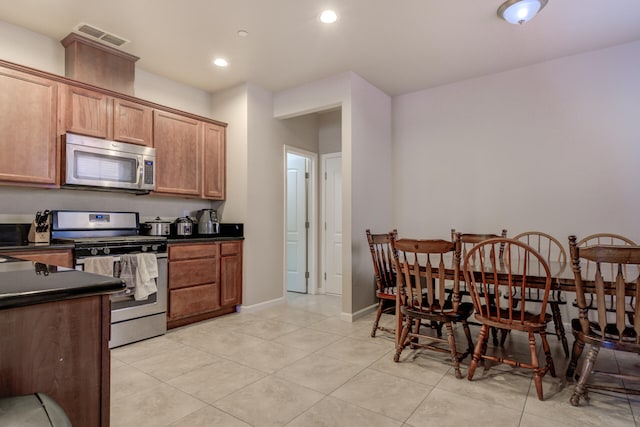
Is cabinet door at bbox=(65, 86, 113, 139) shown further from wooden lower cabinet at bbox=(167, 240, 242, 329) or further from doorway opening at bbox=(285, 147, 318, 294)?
doorway opening at bbox=(285, 147, 318, 294)

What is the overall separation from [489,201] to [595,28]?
1.77 metres

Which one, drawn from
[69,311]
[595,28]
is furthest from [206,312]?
[595,28]

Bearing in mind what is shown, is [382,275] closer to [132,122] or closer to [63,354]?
[63,354]

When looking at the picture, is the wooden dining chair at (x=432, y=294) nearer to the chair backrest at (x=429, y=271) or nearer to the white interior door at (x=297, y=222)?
the chair backrest at (x=429, y=271)

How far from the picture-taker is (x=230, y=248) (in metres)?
3.97

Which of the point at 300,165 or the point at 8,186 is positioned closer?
the point at 8,186

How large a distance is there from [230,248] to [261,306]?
2.71 ft

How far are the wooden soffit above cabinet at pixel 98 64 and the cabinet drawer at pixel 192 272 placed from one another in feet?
5.92

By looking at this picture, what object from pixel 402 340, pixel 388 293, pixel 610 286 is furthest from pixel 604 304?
pixel 388 293

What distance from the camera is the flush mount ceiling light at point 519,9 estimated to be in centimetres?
258

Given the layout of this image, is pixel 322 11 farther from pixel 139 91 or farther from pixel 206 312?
pixel 206 312

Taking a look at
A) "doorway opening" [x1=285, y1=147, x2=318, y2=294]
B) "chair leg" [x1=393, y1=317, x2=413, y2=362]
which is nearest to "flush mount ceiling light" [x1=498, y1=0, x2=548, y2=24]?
"chair leg" [x1=393, y1=317, x2=413, y2=362]

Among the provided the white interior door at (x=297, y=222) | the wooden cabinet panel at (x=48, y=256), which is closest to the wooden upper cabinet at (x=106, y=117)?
the wooden cabinet panel at (x=48, y=256)

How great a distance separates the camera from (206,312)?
3.75m
